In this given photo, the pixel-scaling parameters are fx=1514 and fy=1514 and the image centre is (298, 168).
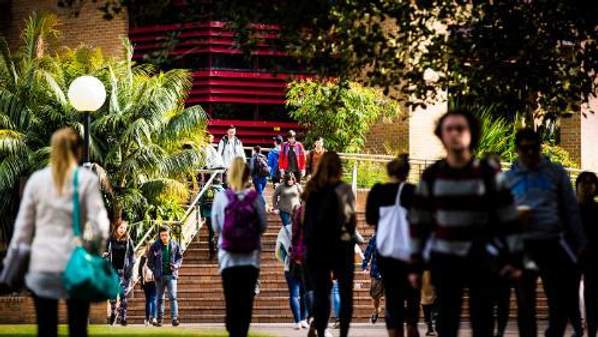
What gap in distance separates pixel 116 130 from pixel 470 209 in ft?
84.2

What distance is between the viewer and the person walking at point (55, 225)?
30.7ft

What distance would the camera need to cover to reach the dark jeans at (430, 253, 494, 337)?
369 inches

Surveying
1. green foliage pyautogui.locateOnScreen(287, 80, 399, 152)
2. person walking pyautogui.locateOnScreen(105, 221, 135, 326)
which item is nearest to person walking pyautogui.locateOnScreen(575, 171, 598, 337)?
person walking pyautogui.locateOnScreen(105, 221, 135, 326)

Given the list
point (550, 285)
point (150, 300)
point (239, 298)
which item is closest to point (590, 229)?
point (550, 285)

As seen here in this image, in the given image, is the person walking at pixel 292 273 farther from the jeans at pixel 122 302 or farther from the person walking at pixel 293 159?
the person walking at pixel 293 159

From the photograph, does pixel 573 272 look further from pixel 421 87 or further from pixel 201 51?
pixel 201 51

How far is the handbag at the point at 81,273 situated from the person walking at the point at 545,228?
11.8 feet

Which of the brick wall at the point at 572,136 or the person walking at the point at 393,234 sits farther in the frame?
the brick wall at the point at 572,136

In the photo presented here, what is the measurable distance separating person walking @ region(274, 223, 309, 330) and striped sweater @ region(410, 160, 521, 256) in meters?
10.6

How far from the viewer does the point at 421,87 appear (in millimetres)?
17562

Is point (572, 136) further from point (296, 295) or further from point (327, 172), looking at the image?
point (327, 172)

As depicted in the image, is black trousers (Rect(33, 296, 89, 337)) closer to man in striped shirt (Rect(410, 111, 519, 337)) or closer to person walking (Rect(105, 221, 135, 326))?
man in striped shirt (Rect(410, 111, 519, 337))

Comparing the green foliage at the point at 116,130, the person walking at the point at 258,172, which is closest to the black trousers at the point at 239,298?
the person walking at the point at 258,172

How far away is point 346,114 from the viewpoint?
38.3 metres
